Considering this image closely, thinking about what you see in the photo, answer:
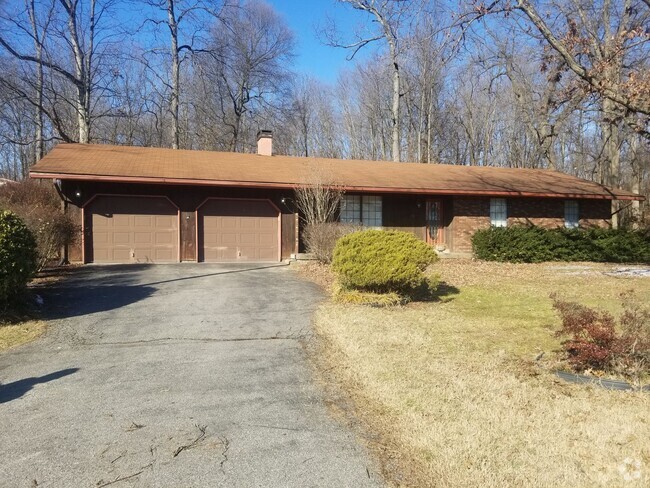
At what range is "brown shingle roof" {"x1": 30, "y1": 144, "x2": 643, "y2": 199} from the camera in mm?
14320

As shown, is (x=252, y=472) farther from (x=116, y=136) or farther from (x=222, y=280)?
(x=116, y=136)

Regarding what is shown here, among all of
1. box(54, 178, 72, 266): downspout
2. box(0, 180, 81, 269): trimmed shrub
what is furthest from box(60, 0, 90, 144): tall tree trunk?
box(54, 178, 72, 266): downspout

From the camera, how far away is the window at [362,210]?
17.0 m

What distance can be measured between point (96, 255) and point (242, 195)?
4.86 meters

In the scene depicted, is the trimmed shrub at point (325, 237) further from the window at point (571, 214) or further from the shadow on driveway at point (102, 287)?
the window at point (571, 214)

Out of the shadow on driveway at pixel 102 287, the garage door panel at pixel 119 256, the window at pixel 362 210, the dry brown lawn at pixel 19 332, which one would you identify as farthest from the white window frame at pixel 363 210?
the dry brown lawn at pixel 19 332

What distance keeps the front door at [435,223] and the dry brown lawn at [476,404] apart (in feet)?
33.1

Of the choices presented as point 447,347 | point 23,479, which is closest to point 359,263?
point 447,347

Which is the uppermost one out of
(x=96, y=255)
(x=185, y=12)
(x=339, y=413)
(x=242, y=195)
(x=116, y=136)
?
(x=185, y=12)

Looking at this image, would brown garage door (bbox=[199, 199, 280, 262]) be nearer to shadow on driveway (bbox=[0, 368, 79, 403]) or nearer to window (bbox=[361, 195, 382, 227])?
window (bbox=[361, 195, 382, 227])

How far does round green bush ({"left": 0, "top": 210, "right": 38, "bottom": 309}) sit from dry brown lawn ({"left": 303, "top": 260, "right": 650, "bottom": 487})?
16.2 feet

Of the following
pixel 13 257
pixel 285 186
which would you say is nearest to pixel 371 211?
pixel 285 186

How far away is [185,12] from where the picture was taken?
27.0 meters

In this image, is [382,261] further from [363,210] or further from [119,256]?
[119,256]
